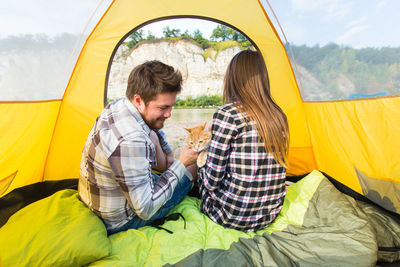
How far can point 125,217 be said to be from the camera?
4.14 ft

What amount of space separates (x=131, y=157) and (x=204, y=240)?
2.07 ft

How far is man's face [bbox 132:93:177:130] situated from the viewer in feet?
4.07

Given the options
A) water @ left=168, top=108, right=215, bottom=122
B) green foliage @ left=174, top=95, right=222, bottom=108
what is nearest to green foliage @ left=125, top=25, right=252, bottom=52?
green foliage @ left=174, top=95, right=222, bottom=108

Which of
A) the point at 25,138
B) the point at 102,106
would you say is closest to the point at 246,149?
the point at 102,106

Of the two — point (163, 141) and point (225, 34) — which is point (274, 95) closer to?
point (225, 34)

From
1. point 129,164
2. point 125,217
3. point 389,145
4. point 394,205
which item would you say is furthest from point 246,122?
point 394,205

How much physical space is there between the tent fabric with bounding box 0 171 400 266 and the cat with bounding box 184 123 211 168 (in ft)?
1.15

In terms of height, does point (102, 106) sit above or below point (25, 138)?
above

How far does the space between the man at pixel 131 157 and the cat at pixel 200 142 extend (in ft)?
0.23

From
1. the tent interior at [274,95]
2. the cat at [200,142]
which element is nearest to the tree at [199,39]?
the tent interior at [274,95]

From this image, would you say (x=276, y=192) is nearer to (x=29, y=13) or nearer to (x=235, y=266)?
(x=235, y=266)

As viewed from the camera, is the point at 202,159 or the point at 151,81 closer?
the point at 151,81

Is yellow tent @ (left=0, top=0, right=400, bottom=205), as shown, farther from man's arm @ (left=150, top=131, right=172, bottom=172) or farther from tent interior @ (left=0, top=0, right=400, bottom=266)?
man's arm @ (left=150, top=131, right=172, bottom=172)

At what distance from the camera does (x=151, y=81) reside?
1.21 m
